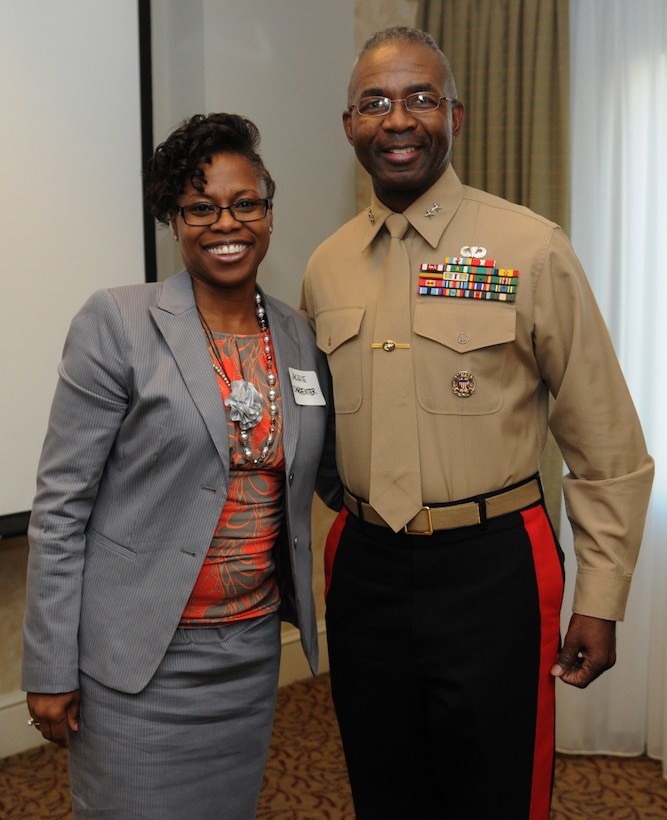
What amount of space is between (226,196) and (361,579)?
0.81 meters

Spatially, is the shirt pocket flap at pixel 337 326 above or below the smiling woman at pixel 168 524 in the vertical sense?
above

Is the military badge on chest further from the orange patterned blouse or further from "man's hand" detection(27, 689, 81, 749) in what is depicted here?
"man's hand" detection(27, 689, 81, 749)

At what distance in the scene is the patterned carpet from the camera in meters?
2.77

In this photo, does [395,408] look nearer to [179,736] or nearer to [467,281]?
[467,281]

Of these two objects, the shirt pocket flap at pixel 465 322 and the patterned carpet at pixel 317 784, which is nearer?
the shirt pocket flap at pixel 465 322

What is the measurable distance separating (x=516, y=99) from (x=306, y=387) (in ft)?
6.30

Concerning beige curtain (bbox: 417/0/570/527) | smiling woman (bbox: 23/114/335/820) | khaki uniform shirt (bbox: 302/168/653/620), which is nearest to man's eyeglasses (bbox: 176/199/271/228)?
smiling woman (bbox: 23/114/335/820)

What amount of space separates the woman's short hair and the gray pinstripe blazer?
240 millimetres

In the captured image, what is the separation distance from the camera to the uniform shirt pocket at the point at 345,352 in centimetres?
188

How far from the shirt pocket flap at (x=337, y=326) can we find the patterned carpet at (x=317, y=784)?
62.5 inches

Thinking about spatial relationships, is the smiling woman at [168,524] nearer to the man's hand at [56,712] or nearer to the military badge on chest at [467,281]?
the man's hand at [56,712]

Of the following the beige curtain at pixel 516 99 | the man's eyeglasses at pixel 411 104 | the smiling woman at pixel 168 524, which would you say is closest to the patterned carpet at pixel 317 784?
the beige curtain at pixel 516 99

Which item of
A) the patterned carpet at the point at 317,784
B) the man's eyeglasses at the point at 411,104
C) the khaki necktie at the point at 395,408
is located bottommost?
the patterned carpet at the point at 317,784

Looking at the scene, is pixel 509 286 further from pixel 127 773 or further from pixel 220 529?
pixel 127 773
